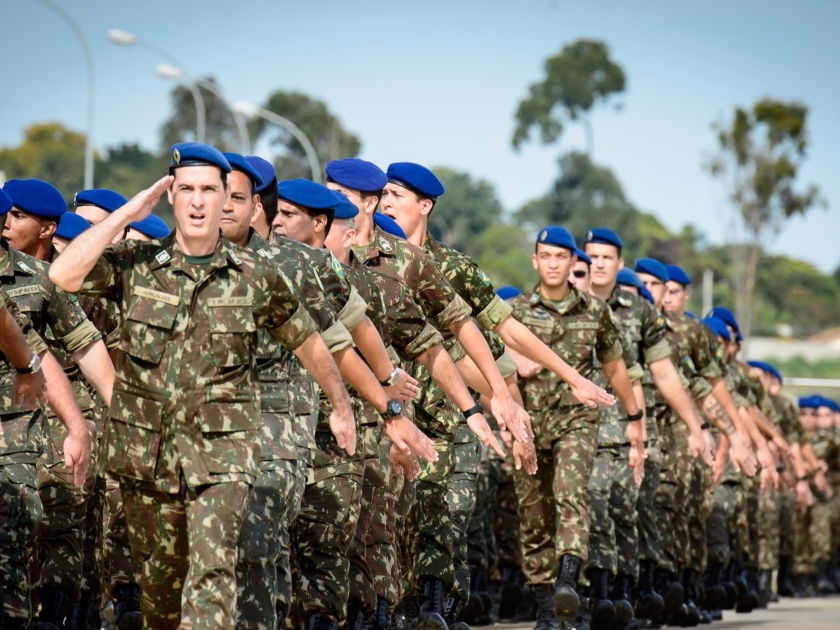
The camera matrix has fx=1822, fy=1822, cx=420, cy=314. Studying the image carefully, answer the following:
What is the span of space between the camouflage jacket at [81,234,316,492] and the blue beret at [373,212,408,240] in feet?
10.1

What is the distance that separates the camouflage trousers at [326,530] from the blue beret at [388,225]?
5.32 feet

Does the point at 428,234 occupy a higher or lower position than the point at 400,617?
higher

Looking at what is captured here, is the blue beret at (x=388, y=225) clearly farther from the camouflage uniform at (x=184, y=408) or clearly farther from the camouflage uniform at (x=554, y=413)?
the camouflage uniform at (x=184, y=408)

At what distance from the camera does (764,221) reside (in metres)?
62.4

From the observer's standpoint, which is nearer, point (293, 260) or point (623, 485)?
point (293, 260)

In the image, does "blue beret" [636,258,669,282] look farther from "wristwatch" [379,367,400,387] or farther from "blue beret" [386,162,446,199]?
"wristwatch" [379,367,400,387]

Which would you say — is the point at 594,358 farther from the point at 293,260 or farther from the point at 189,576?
the point at 189,576

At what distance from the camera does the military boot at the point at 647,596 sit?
14.5 metres

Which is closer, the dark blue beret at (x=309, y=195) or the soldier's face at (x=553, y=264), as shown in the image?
the dark blue beret at (x=309, y=195)

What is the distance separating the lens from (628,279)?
14.9 meters

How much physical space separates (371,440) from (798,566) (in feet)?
55.5

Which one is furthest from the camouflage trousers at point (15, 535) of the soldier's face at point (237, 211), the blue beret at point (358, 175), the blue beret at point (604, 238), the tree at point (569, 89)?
the tree at point (569, 89)

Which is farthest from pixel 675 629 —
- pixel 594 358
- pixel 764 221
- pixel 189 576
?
pixel 764 221

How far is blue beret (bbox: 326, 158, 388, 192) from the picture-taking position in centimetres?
969
